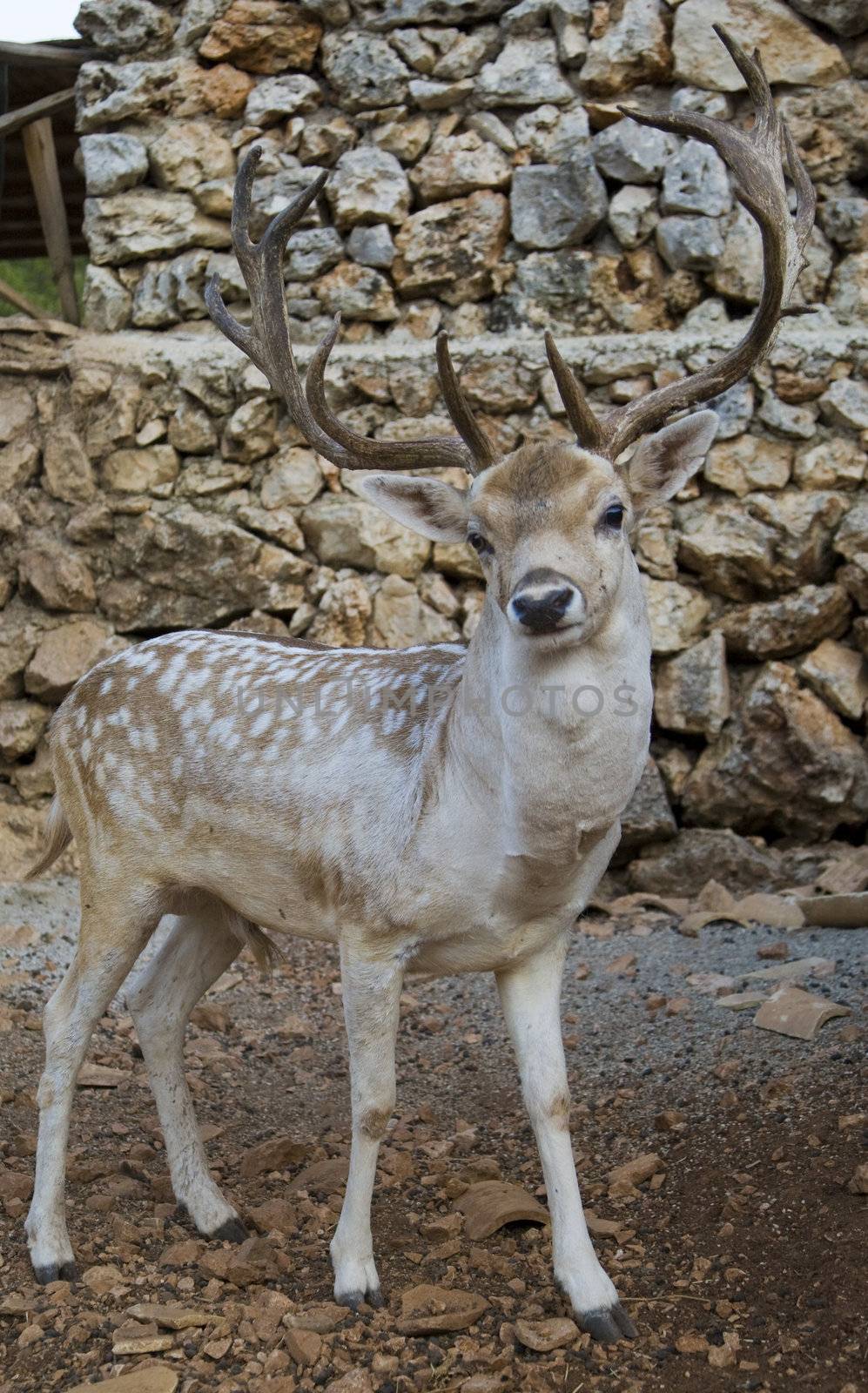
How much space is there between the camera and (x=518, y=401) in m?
7.55

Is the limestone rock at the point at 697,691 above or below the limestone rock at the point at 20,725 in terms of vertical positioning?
above

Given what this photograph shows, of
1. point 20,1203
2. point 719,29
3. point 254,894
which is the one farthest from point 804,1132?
point 719,29

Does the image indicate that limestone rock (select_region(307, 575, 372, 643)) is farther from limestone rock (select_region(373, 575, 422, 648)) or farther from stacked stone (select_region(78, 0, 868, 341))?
stacked stone (select_region(78, 0, 868, 341))

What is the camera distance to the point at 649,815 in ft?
23.7

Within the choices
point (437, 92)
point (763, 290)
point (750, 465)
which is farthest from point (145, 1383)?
point (437, 92)

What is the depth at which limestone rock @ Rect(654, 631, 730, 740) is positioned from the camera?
7.33 m

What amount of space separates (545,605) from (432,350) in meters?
4.89

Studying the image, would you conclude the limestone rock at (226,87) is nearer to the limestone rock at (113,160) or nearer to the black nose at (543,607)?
the limestone rock at (113,160)

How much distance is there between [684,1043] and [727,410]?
3710 mm

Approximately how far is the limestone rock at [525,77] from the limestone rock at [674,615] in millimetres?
2815

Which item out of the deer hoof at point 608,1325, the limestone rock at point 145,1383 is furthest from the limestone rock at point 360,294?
the limestone rock at point 145,1383

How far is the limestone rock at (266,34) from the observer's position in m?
7.91

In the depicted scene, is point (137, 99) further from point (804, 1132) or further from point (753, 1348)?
point (753, 1348)

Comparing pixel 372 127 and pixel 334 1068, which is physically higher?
pixel 372 127
